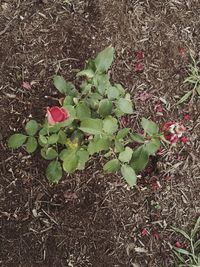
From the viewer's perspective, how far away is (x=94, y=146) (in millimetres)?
1709

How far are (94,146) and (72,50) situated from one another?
0.52 meters

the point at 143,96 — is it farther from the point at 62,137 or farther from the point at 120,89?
the point at 62,137

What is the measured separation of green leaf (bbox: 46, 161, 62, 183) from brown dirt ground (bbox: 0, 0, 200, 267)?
0.15 m

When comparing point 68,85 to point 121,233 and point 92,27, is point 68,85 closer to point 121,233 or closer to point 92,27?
point 92,27

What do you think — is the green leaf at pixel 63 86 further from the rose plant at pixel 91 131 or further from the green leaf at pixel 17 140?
the green leaf at pixel 17 140

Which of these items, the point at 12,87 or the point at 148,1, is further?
the point at 148,1

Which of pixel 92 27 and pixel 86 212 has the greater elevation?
pixel 92 27

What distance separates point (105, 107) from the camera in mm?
1717

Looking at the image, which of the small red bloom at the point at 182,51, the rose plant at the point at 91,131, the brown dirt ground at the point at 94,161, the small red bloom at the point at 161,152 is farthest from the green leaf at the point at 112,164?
the small red bloom at the point at 182,51

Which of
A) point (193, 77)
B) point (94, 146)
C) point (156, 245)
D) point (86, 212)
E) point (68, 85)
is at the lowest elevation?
point (156, 245)

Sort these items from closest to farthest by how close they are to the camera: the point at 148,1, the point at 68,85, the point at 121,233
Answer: the point at 68,85 → the point at 121,233 → the point at 148,1

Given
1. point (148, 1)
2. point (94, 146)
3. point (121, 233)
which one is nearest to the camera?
point (94, 146)

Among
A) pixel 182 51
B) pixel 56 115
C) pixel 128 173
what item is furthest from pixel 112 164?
pixel 182 51

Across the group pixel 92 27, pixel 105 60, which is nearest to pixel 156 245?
pixel 105 60
